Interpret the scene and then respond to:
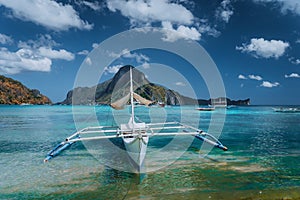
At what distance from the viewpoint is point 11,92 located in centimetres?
12988

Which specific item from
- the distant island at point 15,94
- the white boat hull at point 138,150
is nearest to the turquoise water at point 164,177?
the white boat hull at point 138,150

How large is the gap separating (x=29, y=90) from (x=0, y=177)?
162 m

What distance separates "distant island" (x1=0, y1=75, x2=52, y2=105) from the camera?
4906 inches

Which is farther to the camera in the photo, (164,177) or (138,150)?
(138,150)

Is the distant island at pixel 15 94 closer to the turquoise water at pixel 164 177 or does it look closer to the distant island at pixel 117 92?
the distant island at pixel 117 92

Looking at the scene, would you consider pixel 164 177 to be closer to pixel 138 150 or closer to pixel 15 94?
pixel 138 150

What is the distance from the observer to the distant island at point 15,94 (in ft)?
409

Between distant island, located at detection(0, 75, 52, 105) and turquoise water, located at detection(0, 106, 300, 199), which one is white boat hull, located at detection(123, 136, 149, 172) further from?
distant island, located at detection(0, 75, 52, 105)

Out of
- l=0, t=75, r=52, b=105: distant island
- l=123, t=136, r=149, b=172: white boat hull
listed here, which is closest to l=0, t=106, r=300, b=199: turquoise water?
l=123, t=136, r=149, b=172: white boat hull

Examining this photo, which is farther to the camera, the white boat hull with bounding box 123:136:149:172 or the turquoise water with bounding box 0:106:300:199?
the white boat hull with bounding box 123:136:149:172

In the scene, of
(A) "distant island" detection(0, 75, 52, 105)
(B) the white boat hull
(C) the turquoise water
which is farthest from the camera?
(A) "distant island" detection(0, 75, 52, 105)

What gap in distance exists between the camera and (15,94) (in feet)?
431

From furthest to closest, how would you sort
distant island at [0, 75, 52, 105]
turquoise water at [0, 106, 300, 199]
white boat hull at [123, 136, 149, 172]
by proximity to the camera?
distant island at [0, 75, 52, 105]
white boat hull at [123, 136, 149, 172]
turquoise water at [0, 106, 300, 199]

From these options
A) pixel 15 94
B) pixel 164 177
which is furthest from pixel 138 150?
pixel 15 94
